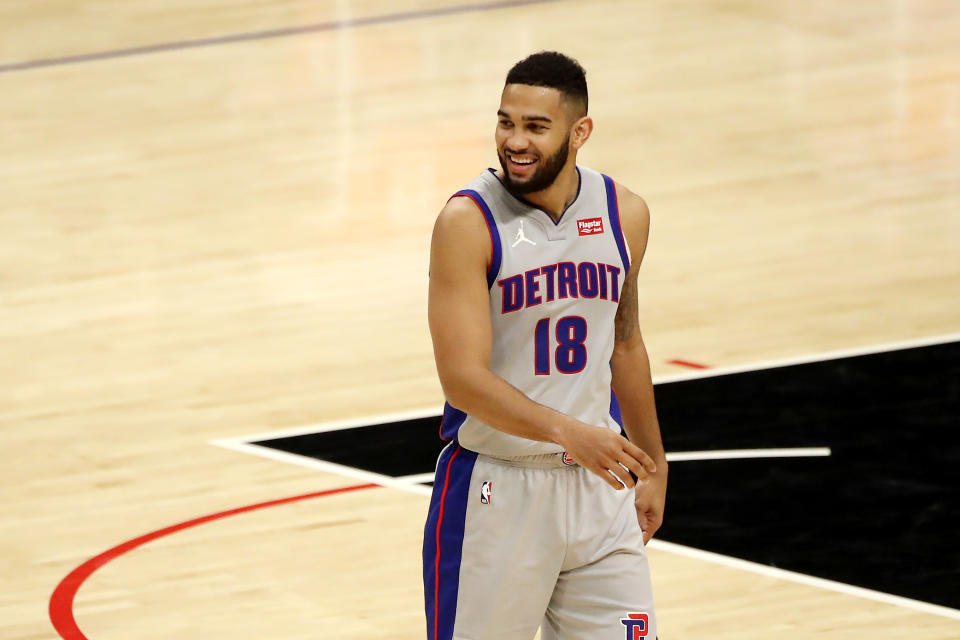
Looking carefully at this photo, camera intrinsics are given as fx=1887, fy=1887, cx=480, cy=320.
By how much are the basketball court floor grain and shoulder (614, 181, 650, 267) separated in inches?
79.3

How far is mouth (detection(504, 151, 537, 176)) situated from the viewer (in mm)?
3900

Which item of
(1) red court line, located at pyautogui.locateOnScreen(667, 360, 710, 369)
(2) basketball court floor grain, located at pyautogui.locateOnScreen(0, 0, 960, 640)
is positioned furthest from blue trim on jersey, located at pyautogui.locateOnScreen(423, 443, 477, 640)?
(1) red court line, located at pyautogui.locateOnScreen(667, 360, 710, 369)

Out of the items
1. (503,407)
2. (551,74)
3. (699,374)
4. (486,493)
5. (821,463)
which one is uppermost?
(551,74)

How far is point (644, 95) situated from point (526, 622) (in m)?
8.73

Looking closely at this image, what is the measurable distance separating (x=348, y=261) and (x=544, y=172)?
5.85 meters

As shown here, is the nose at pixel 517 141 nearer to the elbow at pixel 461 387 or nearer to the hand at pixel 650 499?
the elbow at pixel 461 387

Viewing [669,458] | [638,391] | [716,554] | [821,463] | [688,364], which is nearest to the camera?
[638,391]

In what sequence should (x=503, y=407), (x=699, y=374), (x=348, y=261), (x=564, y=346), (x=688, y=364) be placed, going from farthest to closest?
1. (x=348, y=261)
2. (x=688, y=364)
3. (x=699, y=374)
4. (x=564, y=346)
5. (x=503, y=407)

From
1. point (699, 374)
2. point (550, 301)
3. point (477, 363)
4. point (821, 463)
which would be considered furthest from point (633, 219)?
point (699, 374)

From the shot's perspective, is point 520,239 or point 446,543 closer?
point 520,239

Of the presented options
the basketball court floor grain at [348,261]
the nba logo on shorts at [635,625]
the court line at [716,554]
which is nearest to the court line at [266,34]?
the basketball court floor grain at [348,261]

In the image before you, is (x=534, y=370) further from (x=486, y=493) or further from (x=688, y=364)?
(x=688, y=364)

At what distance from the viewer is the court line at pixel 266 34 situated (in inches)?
545

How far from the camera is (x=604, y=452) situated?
369 cm
